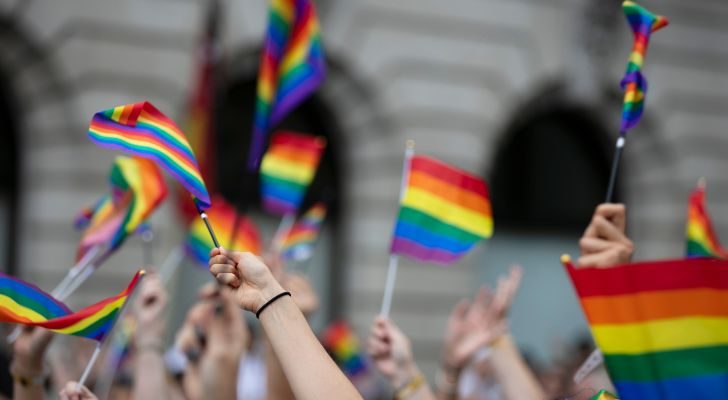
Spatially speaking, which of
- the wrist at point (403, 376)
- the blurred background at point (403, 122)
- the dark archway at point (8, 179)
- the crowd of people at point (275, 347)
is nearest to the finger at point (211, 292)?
the crowd of people at point (275, 347)

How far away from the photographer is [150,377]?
363 centimetres

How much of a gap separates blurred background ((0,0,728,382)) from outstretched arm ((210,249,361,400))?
5634mm

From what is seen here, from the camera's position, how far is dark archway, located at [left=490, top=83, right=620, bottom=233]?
11203mm

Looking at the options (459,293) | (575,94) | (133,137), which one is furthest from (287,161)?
(575,94)

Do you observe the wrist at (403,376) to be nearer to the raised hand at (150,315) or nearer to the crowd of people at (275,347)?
the crowd of people at (275,347)

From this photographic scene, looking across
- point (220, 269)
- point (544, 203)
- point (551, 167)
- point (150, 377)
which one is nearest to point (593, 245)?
point (220, 269)

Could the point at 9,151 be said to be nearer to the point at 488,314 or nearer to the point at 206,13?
the point at 206,13

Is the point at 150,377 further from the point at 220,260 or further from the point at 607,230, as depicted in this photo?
the point at 607,230

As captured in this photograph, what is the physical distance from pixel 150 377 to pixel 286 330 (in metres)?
1.51

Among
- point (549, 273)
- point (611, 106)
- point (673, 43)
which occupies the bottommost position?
point (549, 273)

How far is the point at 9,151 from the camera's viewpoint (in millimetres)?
8828

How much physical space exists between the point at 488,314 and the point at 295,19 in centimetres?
182

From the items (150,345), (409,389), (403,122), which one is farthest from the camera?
(403,122)

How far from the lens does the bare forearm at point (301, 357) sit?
7.28 feet
